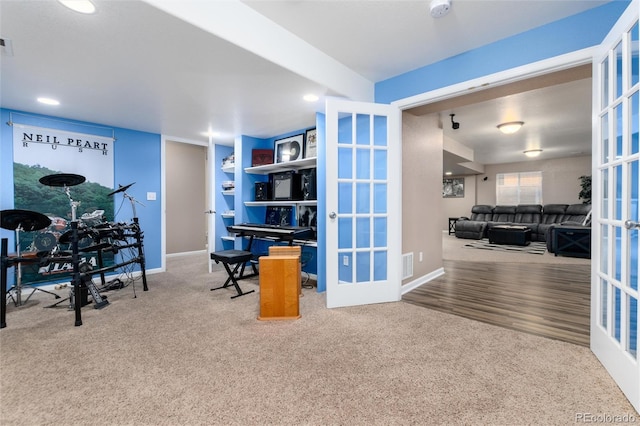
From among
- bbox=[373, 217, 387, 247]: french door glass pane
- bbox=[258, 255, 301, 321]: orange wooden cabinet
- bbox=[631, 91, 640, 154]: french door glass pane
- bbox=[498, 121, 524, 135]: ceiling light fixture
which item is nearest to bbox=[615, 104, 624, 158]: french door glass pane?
bbox=[631, 91, 640, 154]: french door glass pane

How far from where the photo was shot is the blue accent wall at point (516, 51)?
6.50 feet

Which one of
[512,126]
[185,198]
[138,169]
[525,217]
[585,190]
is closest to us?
[138,169]

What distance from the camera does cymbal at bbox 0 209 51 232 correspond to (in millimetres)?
2404

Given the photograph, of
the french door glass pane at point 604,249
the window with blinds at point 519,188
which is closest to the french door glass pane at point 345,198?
the french door glass pane at point 604,249

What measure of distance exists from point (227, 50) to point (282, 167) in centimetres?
221

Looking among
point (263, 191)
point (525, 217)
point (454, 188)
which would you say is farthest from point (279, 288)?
point (454, 188)

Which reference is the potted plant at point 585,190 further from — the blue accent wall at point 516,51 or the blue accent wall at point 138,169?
the blue accent wall at point 138,169

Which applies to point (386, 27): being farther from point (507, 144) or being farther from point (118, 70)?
point (507, 144)

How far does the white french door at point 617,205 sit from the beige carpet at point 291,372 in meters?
0.18

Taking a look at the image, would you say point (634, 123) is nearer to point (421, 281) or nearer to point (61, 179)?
point (421, 281)

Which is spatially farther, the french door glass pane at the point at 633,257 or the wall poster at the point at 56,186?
the wall poster at the point at 56,186

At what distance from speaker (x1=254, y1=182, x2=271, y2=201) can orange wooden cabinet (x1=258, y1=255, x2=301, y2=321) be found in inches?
76.3

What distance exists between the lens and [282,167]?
4234mm

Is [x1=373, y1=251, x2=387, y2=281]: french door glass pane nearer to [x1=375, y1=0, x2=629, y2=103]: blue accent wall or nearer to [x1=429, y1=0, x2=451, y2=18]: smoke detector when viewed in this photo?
[x1=375, y1=0, x2=629, y2=103]: blue accent wall
